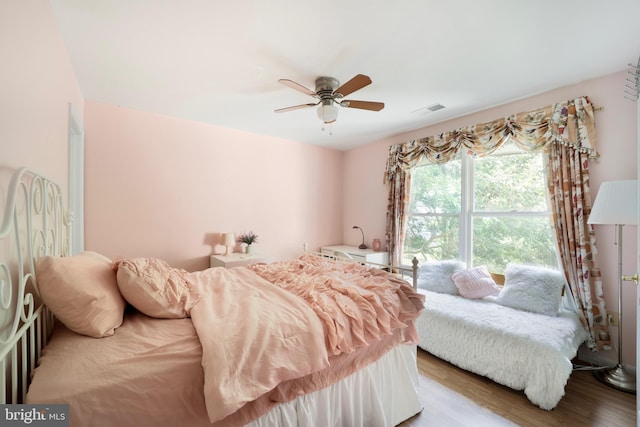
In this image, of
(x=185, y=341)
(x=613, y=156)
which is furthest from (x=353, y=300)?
(x=613, y=156)

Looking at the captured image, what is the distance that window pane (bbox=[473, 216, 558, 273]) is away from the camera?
8.68ft

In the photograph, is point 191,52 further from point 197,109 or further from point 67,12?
point 197,109

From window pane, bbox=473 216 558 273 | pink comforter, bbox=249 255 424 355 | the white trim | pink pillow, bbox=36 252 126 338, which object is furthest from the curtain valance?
the white trim

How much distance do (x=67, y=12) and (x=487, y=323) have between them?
3.55 m

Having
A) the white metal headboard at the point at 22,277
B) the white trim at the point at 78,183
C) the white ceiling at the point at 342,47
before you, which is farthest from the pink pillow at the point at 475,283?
the white trim at the point at 78,183

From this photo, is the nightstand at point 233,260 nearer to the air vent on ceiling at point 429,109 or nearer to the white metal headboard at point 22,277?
the white metal headboard at point 22,277

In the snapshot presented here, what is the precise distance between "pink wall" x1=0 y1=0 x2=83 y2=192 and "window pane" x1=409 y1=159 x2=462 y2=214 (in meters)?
3.60

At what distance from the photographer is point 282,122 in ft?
11.2

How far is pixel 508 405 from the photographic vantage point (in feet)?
6.24

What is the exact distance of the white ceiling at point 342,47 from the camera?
5.09 feet

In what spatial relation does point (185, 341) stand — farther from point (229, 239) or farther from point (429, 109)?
point (429, 109)

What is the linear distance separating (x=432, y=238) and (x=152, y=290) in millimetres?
3204

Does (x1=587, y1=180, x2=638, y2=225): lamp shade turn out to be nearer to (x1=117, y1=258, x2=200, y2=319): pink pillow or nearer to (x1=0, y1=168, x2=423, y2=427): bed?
(x1=0, y1=168, x2=423, y2=427): bed

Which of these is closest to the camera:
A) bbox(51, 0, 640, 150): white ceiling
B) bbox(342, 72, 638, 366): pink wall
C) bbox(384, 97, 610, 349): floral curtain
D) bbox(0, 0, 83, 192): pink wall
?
bbox(0, 0, 83, 192): pink wall
